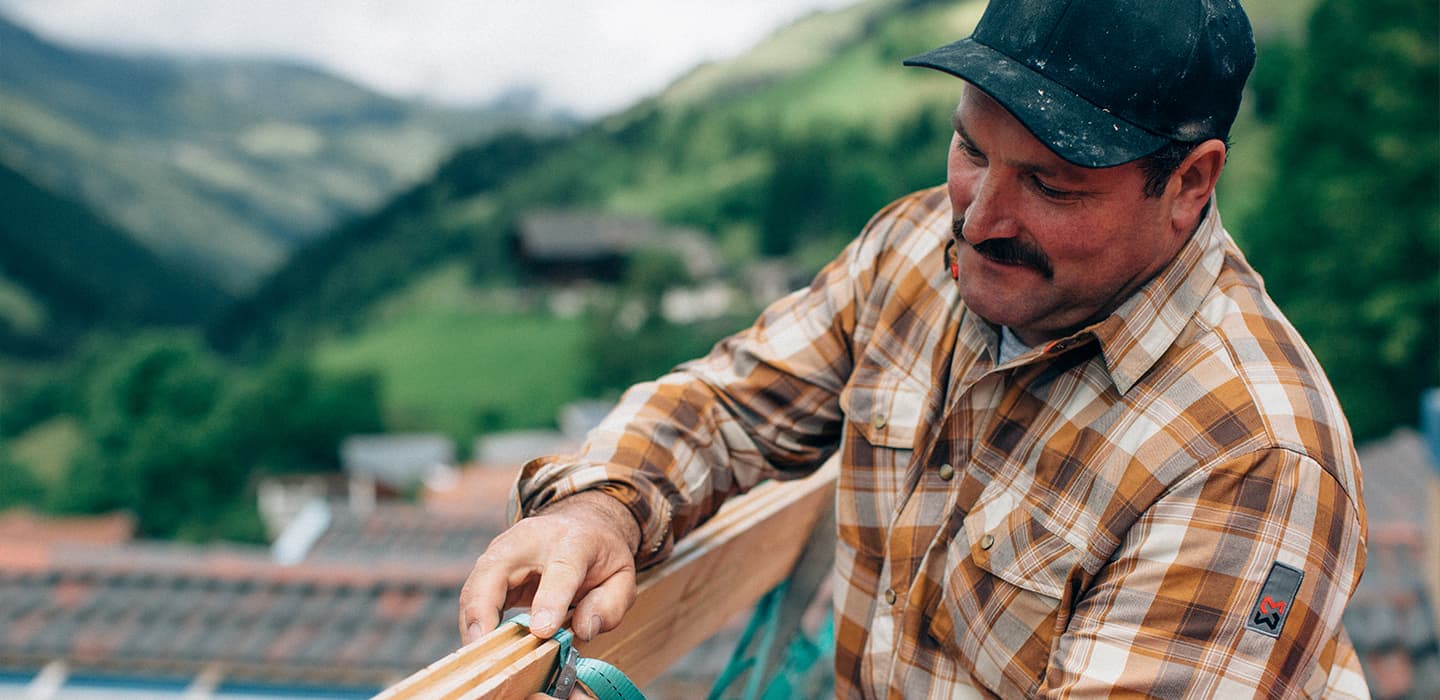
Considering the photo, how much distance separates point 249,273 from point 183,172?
23.8ft

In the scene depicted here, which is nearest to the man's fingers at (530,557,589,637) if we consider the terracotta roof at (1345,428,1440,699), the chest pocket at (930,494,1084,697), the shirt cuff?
the shirt cuff

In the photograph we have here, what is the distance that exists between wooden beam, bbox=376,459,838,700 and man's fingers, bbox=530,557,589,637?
0.6 inches

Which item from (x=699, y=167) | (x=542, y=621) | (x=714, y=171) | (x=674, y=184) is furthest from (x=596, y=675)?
(x=699, y=167)

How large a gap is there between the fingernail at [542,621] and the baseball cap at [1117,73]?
59 centimetres

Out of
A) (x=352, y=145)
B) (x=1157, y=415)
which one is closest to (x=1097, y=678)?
(x=1157, y=415)

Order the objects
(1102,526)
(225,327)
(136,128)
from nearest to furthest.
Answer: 1. (1102,526)
2. (225,327)
3. (136,128)

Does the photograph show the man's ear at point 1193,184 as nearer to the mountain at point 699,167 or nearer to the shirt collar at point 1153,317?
the shirt collar at point 1153,317

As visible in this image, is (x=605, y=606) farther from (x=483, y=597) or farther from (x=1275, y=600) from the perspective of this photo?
(x=1275, y=600)

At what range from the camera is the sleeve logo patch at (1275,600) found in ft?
3.18

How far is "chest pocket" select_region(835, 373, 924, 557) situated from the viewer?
1.31 meters

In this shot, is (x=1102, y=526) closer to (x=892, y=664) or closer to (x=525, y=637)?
(x=892, y=664)

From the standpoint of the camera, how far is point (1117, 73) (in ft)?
3.37

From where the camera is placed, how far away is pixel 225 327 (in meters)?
65.0

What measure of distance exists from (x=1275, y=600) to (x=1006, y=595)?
254mm
